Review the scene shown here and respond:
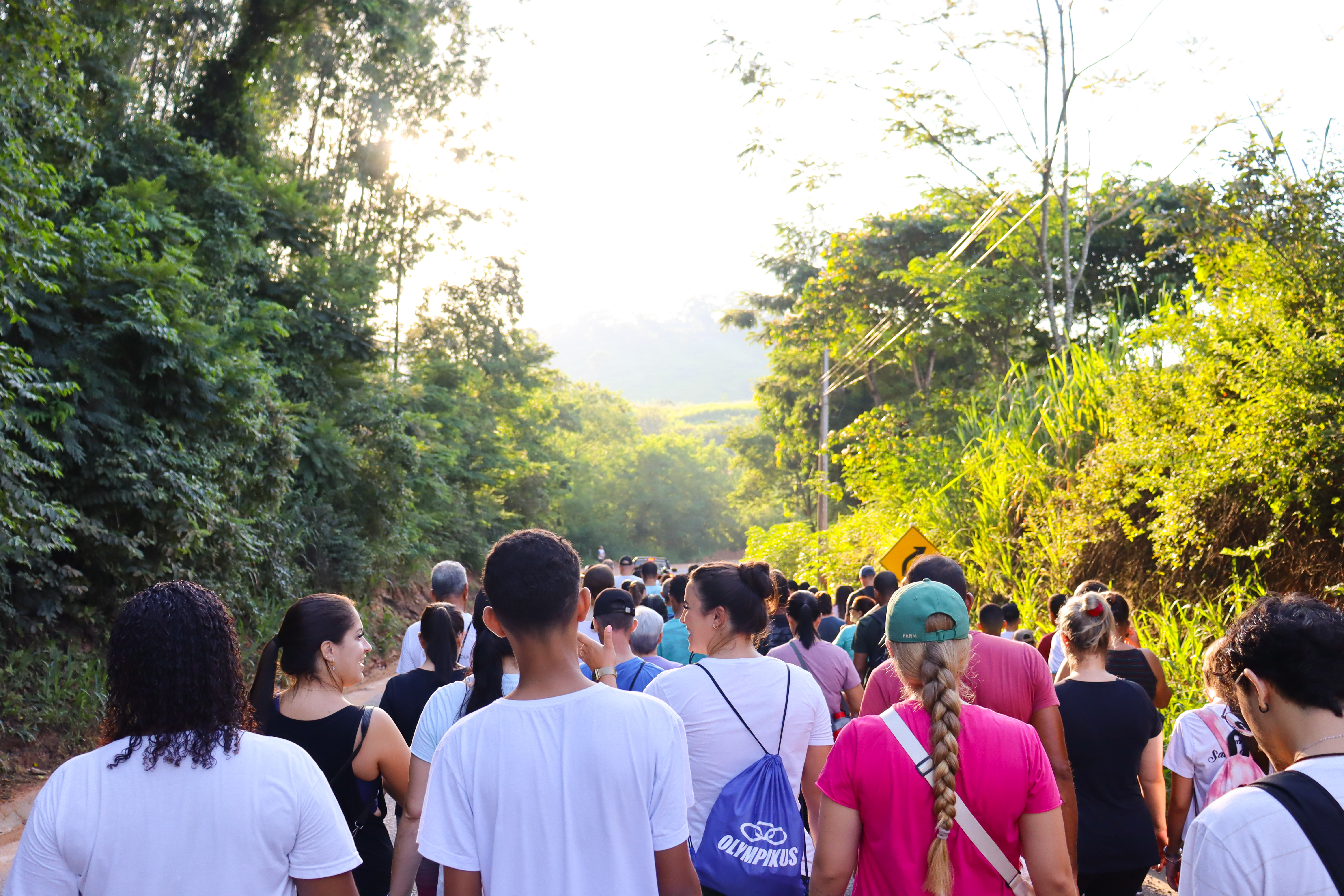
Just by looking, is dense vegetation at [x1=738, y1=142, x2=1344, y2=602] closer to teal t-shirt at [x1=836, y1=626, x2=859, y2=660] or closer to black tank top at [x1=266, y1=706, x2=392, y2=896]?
teal t-shirt at [x1=836, y1=626, x2=859, y2=660]

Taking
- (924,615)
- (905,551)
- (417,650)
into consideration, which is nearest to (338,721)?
(924,615)

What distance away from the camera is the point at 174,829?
2221mm

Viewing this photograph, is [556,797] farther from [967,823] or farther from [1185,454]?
[1185,454]

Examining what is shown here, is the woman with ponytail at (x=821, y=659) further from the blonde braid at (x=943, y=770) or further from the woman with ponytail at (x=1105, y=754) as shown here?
the blonde braid at (x=943, y=770)

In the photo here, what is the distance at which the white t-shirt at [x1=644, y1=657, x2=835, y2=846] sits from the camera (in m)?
3.35

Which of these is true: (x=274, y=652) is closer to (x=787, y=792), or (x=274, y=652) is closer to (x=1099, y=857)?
(x=787, y=792)

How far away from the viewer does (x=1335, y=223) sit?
7887 millimetres

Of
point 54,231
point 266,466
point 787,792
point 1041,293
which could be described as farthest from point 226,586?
point 1041,293

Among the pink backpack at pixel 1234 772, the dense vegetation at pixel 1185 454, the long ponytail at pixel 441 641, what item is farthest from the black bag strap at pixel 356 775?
the dense vegetation at pixel 1185 454

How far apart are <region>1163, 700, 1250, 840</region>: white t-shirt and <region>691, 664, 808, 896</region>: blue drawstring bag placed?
2.06 metres

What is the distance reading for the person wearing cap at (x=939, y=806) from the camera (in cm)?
254

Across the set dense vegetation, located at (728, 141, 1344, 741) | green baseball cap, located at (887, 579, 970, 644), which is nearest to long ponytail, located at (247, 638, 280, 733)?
green baseball cap, located at (887, 579, 970, 644)

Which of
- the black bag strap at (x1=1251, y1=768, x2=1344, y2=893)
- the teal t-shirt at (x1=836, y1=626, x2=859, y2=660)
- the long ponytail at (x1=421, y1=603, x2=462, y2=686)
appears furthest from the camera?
the teal t-shirt at (x1=836, y1=626, x2=859, y2=660)

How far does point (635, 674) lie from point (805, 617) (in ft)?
5.84
